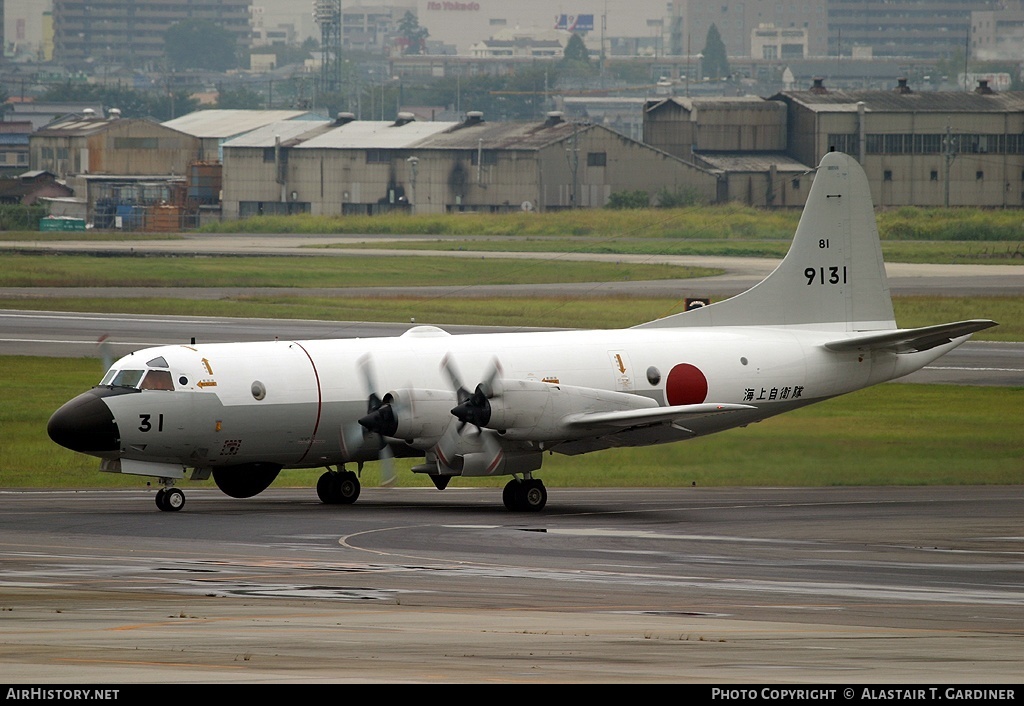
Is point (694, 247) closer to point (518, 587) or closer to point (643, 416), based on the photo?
point (643, 416)

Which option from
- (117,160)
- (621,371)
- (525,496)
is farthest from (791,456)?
(117,160)

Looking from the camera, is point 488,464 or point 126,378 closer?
point 126,378

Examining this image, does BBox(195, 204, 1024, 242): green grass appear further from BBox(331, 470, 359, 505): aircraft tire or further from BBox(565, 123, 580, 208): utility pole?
BBox(331, 470, 359, 505): aircraft tire

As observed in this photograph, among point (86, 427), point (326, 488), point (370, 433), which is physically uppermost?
point (86, 427)

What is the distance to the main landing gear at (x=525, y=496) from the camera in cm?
3212

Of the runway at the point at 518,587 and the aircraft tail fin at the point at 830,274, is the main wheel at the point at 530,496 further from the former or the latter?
the aircraft tail fin at the point at 830,274

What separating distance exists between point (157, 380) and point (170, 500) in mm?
2469

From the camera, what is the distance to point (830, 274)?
127 ft

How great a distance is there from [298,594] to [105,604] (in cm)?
263

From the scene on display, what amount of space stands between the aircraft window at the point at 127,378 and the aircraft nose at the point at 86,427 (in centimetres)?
79

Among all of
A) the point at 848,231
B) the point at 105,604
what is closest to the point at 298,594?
the point at 105,604

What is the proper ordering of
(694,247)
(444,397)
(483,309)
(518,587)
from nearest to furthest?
(518,587)
(444,397)
(483,309)
(694,247)

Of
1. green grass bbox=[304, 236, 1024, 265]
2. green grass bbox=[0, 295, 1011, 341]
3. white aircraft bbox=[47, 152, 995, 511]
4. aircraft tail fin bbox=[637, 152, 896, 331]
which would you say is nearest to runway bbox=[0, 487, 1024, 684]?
white aircraft bbox=[47, 152, 995, 511]
